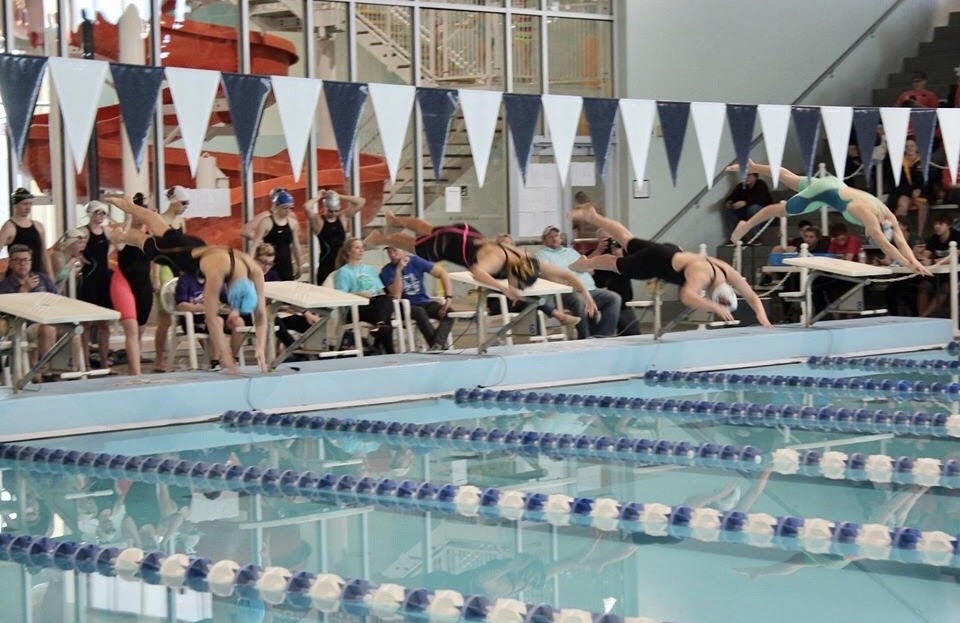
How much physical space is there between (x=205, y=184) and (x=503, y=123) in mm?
3744

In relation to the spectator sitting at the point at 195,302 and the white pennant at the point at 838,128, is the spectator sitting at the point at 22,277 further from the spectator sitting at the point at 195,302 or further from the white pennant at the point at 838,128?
the white pennant at the point at 838,128

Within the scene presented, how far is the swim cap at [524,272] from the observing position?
9.66 meters

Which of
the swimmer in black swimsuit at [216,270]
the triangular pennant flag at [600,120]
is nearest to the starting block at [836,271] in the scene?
the triangular pennant flag at [600,120]

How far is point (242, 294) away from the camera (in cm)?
859

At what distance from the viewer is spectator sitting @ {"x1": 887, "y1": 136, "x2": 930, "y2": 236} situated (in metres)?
14.2

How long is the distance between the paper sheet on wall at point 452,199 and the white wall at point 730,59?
202 cm

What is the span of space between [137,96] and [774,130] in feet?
15.3

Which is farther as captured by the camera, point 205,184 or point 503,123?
point 503,123

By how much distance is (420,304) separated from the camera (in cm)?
1102

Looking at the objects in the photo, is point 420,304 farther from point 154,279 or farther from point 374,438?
point 374,438

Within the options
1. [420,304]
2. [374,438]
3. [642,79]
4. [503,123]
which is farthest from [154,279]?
[642,79]

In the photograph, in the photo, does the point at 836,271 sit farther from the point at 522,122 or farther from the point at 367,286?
the point at 367,286

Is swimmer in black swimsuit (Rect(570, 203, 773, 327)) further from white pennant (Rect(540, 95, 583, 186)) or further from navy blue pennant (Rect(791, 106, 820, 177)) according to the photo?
navy blue pennant (Rect(791, 106, 820, 177))

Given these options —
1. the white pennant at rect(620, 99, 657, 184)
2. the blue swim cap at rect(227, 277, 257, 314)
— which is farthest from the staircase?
the blue swim cap at rect(227, 277, 257, 314)
